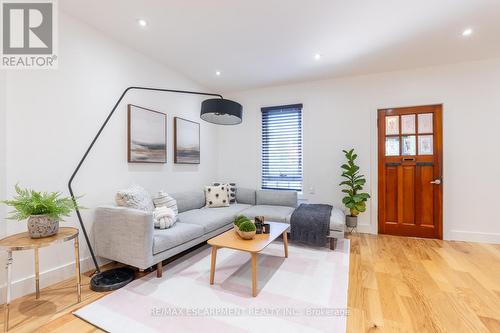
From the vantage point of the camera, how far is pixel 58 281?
226 cm

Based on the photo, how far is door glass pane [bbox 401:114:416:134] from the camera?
12.1 feet

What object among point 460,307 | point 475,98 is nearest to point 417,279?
point 460,307

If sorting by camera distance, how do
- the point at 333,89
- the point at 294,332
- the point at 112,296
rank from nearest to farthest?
the point at 294,332
the point at 112,296
the point at 333,89

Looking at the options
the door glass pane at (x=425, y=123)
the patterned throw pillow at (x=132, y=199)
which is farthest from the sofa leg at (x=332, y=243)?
the patterned throw pillow at (x=132, y=199)

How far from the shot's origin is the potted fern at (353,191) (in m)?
3.67

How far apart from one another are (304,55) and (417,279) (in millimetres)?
3104

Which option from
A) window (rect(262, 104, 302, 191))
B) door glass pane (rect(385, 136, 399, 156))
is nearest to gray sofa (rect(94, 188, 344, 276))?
window (rect(262, 104, 302, 191))

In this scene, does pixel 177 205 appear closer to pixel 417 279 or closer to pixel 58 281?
pixel 58 281

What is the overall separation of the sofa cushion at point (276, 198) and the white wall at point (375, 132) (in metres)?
0.42

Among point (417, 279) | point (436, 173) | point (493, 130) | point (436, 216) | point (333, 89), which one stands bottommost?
point (417, 279)

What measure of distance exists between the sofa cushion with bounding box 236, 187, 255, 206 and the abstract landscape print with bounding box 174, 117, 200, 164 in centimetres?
102

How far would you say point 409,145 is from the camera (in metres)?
3.71

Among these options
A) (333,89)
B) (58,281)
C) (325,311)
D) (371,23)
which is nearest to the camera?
(325,311)

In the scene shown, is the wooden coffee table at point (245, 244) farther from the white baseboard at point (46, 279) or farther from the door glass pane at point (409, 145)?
the door glass pane at point (409, 145)
